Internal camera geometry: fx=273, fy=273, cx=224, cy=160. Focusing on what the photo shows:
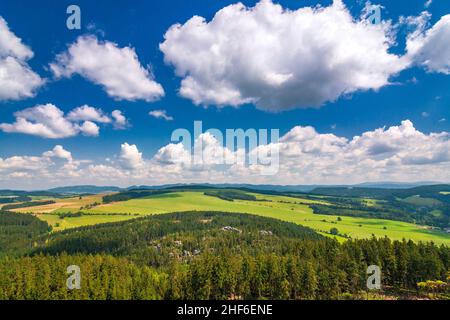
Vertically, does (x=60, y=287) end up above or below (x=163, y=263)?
above

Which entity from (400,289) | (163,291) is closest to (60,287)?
(163,291)
